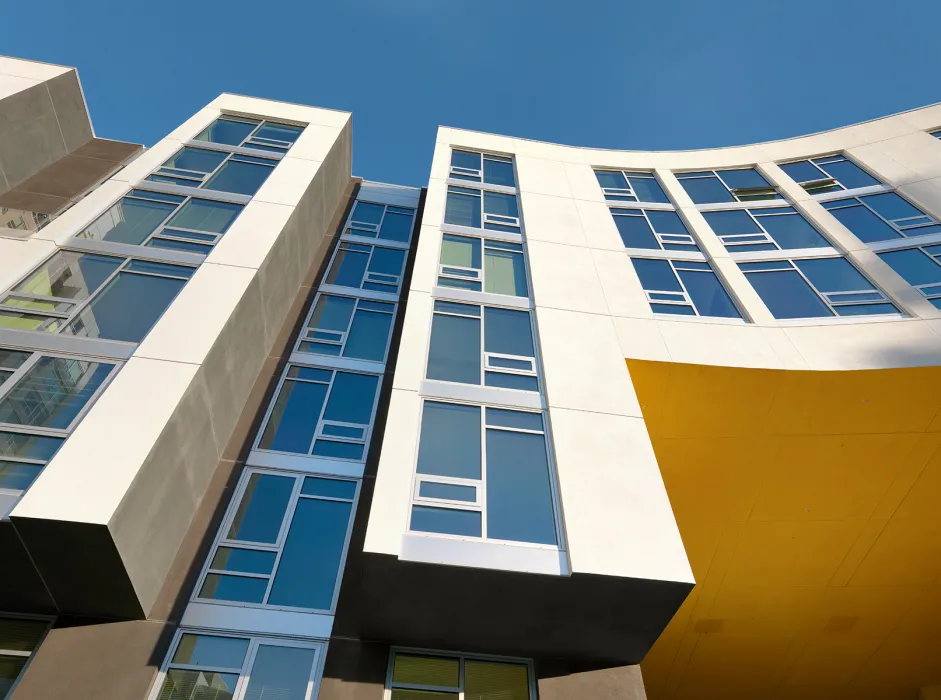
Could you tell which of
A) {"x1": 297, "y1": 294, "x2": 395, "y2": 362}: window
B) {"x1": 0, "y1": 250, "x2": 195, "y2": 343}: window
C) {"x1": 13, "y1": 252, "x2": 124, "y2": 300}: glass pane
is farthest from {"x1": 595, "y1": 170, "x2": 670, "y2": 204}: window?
{"x1": 13, "y1": 252, "x2": 124, "y2": 300}: glass pane

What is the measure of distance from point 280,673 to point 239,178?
37.6ft

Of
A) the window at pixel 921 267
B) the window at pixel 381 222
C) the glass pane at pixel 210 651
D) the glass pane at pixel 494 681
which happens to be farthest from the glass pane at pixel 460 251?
the window at pixel 921 267

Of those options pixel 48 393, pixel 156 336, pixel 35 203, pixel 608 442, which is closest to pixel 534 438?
pixel 608 442

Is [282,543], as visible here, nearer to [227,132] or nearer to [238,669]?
[238,669]

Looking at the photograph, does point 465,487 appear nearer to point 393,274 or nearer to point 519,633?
point 519,633

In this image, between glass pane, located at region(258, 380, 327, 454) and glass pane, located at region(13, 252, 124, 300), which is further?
glass pane, located at region(258, 380, 327, 454)

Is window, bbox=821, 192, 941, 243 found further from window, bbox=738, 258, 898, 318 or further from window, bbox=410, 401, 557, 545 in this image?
window, bbox=410, 401, 557, 545

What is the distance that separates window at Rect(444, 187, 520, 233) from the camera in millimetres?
14328

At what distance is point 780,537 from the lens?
1166 cm

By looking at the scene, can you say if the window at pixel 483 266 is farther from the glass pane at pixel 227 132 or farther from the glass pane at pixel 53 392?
the glass pane at pixel 227 132

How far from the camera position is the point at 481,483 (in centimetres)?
814

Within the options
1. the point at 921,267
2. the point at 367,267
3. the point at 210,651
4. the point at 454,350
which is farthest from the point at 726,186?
the point at 210,651

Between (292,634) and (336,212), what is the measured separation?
13.2 m

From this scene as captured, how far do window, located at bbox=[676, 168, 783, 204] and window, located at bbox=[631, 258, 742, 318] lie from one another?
A: 3914mm
